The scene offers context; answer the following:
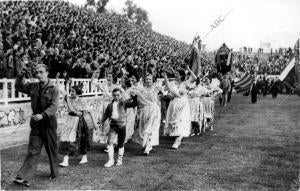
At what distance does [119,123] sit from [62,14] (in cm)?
1345

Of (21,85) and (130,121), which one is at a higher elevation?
(21,85)

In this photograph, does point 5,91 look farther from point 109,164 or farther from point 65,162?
point 109,164

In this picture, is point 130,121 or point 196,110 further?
point 196,110

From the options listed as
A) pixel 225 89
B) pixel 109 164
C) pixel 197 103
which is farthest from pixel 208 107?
pixel 225 89

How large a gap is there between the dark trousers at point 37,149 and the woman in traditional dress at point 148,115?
2.80 meters

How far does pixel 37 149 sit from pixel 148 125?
3226 millimetres

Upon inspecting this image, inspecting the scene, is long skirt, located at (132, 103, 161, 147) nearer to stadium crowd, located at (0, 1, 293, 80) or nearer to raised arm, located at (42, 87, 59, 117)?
stadium crowd, located at (0, 1, 293, 80)

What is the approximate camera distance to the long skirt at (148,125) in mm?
9562

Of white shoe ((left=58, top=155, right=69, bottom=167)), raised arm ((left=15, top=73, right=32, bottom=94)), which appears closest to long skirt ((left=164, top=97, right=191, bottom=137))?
white shoe ((left=58, top=155, right=69, bottom=167))

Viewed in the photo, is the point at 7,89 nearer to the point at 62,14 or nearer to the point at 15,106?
the point at 15,106

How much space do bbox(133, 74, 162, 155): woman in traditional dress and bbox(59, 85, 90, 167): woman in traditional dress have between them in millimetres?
1633

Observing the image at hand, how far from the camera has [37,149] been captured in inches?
268

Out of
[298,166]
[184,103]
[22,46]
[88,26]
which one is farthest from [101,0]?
[298,166]

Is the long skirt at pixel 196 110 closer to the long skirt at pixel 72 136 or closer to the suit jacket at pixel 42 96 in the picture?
the long skirt at pixel 72 136
